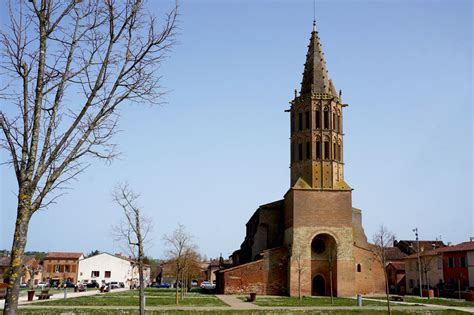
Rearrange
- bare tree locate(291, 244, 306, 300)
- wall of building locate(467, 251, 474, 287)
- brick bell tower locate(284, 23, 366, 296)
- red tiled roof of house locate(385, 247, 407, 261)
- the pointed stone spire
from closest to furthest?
bare tree locate(291, 244, 306, 300)
brick bell tower locate(284, 23, 366, 296)
wall of building locate(467, 251, 474, 287)
the pointed stone spire
red tiled roof of house locate(385, 247, 407, 261)

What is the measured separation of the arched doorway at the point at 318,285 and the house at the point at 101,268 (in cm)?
5017

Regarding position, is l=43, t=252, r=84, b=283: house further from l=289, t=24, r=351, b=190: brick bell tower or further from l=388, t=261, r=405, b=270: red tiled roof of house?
l=388, t=261, r=405, b=270: red tiled roof of house

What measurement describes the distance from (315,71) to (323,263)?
23.6m

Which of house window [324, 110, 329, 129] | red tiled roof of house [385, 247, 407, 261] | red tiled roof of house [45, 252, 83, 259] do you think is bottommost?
red tiled roof of house [45, 252, 83, 259]

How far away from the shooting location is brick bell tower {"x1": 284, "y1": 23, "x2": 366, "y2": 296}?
171ft

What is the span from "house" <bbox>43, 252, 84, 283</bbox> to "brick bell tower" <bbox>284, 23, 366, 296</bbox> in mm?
53600

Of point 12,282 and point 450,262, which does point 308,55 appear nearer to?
point 450,262

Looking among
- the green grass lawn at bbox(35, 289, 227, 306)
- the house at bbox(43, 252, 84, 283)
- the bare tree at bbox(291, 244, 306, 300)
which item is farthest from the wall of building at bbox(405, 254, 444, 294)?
the house at bbox(43, 252, 84, 283)

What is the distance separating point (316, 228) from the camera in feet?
174

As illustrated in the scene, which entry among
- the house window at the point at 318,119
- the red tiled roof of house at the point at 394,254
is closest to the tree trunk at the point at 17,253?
the house window at the point at 318,119

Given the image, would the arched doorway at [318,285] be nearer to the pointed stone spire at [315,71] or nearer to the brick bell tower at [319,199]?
the brick bell tower at [319,199]

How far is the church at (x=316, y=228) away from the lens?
52156 mm

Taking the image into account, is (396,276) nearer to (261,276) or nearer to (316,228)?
(316,228)

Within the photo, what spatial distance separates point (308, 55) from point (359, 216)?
22.3 meters
